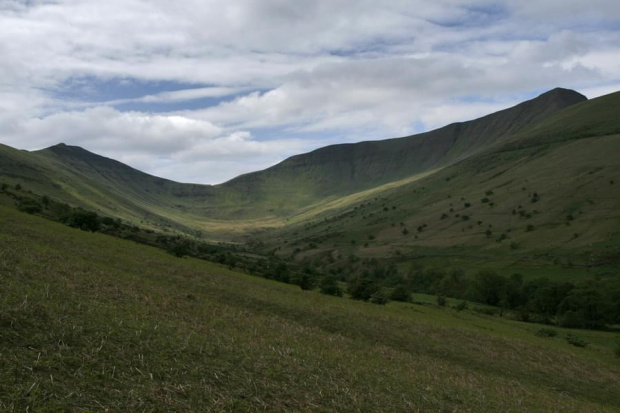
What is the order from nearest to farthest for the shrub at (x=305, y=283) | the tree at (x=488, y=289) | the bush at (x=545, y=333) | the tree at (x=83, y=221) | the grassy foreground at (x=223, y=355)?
the grassy foreground at (x=223, y=355) → the bush at (x=545, y=333) → the shrub at (x=305, y=283) → the tree at (x=83, y=221) → the tree at (x=488, y=289)

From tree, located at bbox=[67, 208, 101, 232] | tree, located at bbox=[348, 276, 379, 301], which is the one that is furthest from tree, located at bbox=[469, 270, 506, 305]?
tree, located at bbox=[67, 208, 101, 232]

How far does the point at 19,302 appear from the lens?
67.4 ft

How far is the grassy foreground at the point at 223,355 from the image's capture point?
1527 cm

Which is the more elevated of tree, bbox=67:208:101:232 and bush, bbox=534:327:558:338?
tree, bbox=67:208:101:232

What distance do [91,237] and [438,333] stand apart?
46.7 metres

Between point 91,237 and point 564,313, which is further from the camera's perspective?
point 564,313

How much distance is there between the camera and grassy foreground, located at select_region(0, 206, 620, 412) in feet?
50.1

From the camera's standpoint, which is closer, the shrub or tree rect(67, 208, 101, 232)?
the shrub

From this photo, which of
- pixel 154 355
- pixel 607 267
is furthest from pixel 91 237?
pixel 607 267

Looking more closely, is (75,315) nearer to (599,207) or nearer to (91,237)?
(91,237)

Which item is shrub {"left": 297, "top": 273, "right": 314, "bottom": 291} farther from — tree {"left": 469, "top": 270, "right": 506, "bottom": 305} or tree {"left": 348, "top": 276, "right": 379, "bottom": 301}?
tree {"left": 469, "top": 270, "right": 506, "bottom": 305}

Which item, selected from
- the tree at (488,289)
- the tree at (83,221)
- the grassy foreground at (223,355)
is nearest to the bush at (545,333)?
the grassy foreground at (223,355)

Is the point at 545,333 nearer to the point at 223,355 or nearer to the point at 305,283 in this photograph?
the point at 305,283

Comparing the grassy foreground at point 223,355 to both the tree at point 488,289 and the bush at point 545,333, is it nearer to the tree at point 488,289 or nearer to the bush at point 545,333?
the bush at point 545,333
